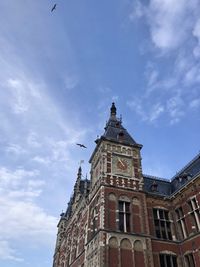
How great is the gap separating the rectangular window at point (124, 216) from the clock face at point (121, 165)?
3266 mm

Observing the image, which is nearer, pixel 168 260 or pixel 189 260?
pixel 189 260

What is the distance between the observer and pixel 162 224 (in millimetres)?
27719

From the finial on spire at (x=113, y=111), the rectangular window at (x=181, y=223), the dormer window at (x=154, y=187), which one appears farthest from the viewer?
the finial on spire at (x=113, y=111)

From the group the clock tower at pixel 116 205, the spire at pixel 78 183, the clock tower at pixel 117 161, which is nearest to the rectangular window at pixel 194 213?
the clock tower at pixel 116 205

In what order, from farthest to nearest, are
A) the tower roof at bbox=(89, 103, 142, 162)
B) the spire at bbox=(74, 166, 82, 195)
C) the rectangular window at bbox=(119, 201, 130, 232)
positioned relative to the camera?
the spire at bbox=(74, 166, 82, 195) < the tower roof at bbox=(89, 103, 142, 162) < the rectangular window at bbox=(119, 201, 130, 232)

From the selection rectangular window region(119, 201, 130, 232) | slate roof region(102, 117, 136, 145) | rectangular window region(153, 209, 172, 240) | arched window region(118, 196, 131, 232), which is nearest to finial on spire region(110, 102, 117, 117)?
slate roof region(102, 117, 136, 145)

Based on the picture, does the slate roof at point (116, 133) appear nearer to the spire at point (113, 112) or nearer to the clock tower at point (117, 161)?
the clock tower at point (117, 161)

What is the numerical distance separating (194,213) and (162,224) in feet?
12.0

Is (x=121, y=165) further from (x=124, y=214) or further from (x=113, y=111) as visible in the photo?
(x=113, y=111)

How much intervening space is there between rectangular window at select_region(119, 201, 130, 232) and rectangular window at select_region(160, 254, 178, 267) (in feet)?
13.0

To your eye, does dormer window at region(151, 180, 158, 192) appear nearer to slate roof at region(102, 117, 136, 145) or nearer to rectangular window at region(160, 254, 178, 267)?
slate roof at region(102, 117, 136, 145)

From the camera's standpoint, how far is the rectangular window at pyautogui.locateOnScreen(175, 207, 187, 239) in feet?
86.9

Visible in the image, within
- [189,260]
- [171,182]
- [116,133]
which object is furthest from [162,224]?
[116,133]

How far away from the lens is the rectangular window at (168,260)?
24992mm
